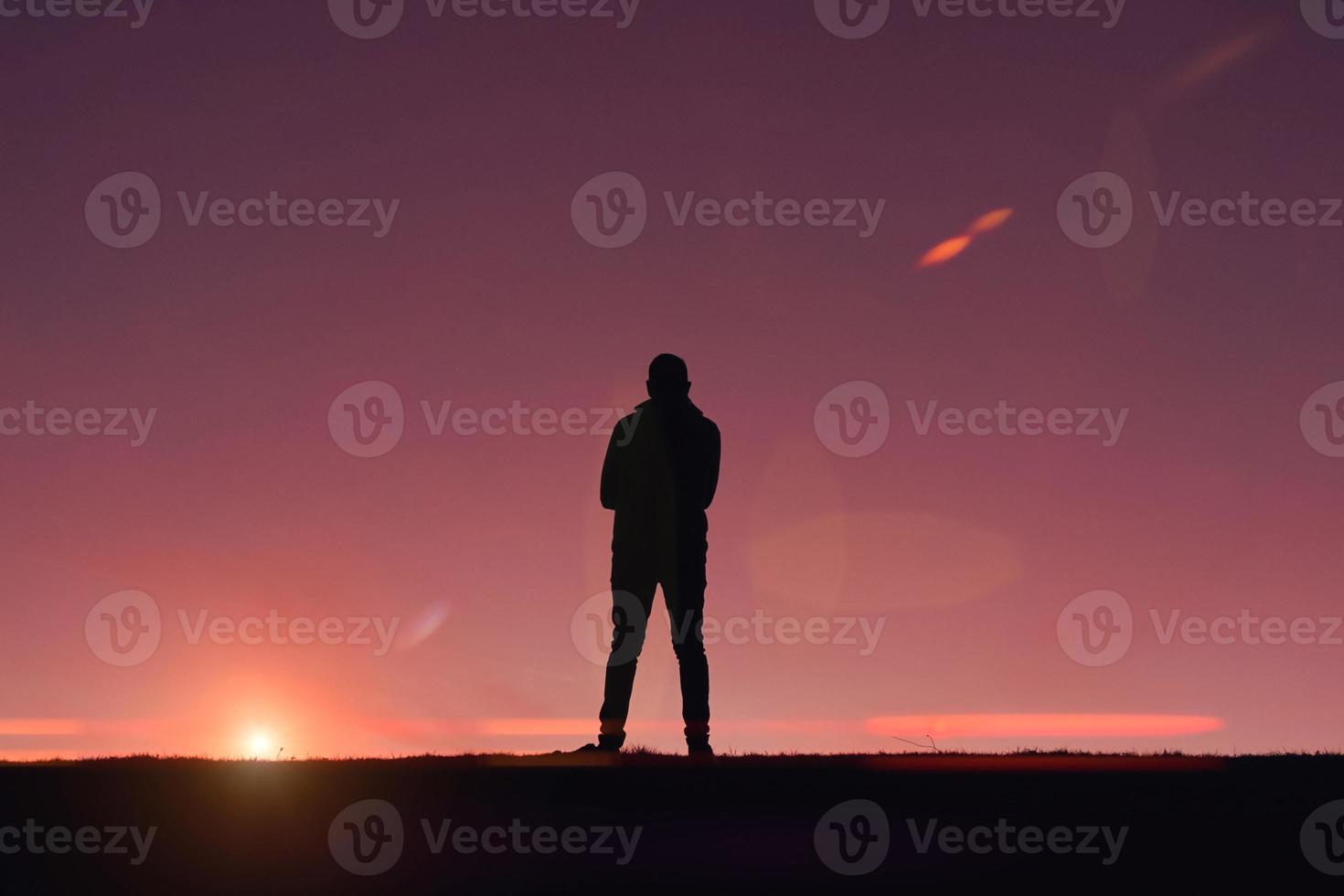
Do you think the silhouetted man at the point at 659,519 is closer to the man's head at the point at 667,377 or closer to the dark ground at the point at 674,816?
the man's head at the point at 667,377

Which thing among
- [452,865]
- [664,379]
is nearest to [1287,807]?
[452,865]

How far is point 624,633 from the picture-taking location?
11.4 metres

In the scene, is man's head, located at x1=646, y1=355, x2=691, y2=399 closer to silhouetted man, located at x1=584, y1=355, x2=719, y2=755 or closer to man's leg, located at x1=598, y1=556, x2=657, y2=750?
silhouetted man, located at x1=584, y1=355, x2=719, y2=755

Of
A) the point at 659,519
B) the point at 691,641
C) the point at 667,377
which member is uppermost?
the point at 667,377

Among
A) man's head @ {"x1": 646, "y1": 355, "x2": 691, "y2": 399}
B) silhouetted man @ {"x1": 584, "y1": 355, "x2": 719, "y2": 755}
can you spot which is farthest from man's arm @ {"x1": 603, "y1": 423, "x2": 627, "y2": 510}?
man's head @ {"x1": 646, "y1": 355, "x2": 691, "y2": 399}

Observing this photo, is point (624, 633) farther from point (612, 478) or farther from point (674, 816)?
point (674, 816)

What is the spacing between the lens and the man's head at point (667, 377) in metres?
11.4

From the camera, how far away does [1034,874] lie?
6.45 m

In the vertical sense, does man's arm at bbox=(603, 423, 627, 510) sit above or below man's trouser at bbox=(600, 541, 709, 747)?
above

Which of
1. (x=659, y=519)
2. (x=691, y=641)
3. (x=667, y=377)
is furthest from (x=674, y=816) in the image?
(x=667, y=377)

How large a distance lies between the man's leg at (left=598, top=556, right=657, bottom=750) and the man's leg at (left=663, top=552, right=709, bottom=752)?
8.1 inches

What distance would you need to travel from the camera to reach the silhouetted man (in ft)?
37.1

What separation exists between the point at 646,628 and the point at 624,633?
8.0 inches

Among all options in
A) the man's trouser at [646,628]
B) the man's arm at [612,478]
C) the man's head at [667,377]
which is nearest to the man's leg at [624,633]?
the man's trouser at [646,628]
